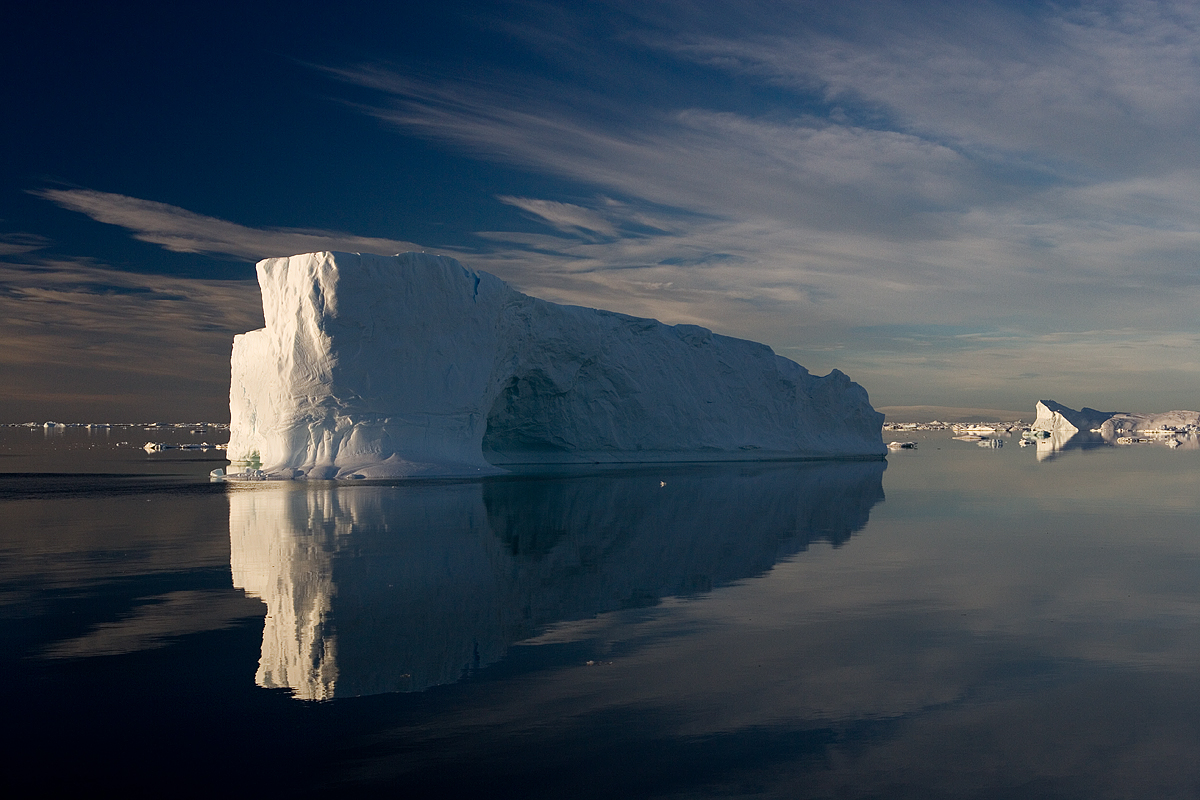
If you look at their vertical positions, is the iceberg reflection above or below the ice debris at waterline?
below

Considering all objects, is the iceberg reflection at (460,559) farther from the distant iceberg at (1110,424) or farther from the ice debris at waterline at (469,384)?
the distant iceberg at (1110,424)

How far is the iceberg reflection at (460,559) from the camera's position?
6.81 m

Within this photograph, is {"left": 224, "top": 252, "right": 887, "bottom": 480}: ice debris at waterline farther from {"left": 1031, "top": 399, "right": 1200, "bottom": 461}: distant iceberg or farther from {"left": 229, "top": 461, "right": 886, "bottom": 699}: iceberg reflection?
{"left": 1031, "top": 399, "right": 1200, "bottom": 461}: distant iceberg

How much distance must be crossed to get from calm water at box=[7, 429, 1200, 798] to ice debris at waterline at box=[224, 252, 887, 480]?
1184cm

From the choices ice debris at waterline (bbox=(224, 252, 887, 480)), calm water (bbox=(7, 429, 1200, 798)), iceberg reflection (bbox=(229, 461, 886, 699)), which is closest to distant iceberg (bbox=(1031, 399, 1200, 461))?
ice debris at waterline (bbox=(224, 252, 887, 480))

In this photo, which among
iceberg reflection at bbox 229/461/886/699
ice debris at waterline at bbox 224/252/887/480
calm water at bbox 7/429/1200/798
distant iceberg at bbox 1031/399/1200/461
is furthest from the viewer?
distant iceberg at bbox 1031/399/1200/461

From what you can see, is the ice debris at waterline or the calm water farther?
the ice debris at waterline

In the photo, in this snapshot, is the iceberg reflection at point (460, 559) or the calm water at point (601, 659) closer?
the calm water at point (601, 659)

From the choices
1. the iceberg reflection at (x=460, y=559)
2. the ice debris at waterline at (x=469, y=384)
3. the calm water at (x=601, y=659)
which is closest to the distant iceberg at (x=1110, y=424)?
the ice debris at waterline at (x=469, y=384)

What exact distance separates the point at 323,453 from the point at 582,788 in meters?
23.4

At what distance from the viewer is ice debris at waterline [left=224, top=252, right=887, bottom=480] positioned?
26.5 m

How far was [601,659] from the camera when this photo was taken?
21.7ft

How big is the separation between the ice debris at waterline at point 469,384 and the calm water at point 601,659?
466 inches

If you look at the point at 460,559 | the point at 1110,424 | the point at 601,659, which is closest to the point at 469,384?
the point at 460,559
